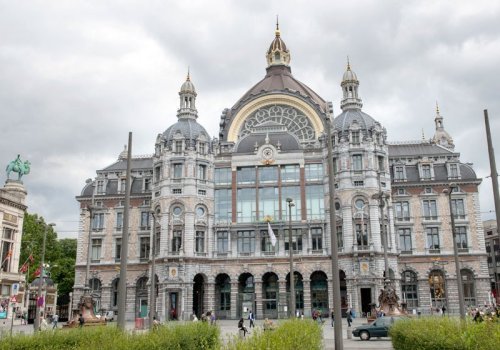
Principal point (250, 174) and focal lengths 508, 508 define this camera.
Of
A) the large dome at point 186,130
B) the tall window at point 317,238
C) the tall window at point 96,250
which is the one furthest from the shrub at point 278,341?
the tall window at point 96,250

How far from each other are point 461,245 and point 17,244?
5428 cm

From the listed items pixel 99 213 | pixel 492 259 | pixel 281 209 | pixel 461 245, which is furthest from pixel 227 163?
pixel 492 259

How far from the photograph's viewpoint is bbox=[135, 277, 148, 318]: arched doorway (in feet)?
223

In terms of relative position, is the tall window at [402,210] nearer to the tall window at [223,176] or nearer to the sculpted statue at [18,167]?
the tall window at [223,176]

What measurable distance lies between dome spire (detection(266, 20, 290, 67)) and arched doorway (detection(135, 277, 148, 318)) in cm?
4134

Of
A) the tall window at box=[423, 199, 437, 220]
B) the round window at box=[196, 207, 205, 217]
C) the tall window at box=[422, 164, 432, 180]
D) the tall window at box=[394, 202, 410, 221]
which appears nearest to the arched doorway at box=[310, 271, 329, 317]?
the tall window at box=[394, 202, 410, 221]

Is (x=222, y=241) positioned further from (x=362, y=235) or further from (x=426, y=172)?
(x=426, y=172)

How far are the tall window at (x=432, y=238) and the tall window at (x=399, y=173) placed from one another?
769 centimetres

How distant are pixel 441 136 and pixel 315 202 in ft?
110

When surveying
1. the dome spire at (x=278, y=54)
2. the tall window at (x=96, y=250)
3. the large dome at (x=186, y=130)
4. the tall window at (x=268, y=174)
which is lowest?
the tall window at (x=96, y=250)

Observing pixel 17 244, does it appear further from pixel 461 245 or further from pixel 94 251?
pixel 461 245

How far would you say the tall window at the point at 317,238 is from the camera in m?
64.5

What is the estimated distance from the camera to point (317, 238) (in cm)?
6488

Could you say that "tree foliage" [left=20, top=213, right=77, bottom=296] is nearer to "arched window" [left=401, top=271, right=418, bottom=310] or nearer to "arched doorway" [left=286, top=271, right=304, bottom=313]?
"arched doorway" [left=286, top=271, right=304, bottom=313]
